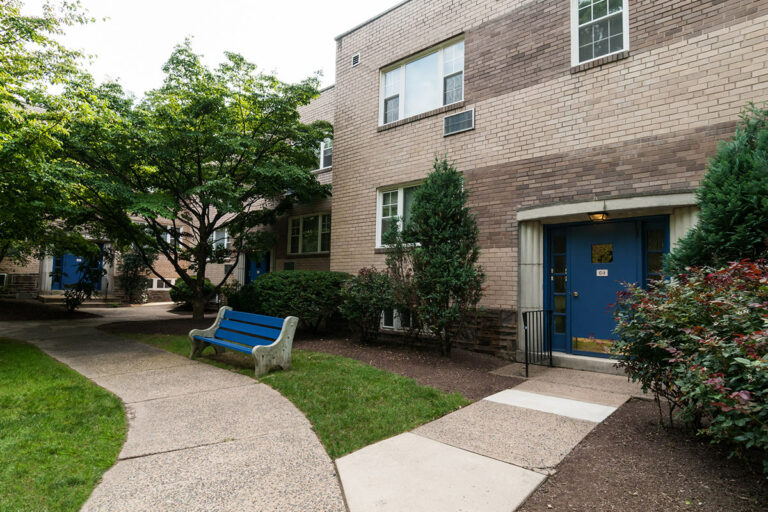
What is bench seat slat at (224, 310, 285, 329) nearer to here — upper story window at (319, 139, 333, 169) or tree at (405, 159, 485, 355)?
tree at (405, 159, 485, 355)

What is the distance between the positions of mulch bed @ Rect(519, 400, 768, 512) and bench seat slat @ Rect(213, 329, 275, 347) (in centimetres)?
429

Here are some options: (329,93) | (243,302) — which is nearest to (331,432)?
(243,302)

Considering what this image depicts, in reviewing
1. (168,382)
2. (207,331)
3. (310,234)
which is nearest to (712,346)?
(168,382)

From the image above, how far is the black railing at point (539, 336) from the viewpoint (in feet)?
22.3

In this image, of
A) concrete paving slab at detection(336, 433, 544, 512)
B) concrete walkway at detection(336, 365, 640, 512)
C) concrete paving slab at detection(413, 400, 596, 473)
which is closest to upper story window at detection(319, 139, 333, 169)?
concrete walkway at detection(336, 365, 640, 512)

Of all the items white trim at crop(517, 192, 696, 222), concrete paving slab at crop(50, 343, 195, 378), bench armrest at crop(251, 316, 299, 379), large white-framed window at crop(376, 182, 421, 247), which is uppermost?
large white-framed window at crop(376, 182, 421, 247)

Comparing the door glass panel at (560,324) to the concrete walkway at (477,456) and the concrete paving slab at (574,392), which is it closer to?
the concrete paving slab at (574,392)

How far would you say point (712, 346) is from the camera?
270 centimetres

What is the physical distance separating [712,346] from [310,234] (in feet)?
37.8

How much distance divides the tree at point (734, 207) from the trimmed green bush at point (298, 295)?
240 inches

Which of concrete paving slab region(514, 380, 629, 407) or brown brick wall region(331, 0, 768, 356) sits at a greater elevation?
brown brick wall region(331, 0, 768, 356)

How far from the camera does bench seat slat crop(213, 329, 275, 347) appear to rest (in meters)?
6.01

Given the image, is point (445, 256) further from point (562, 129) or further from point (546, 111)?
point (546, 111)

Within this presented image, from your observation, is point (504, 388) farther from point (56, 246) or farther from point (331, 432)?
point (56, 246)
